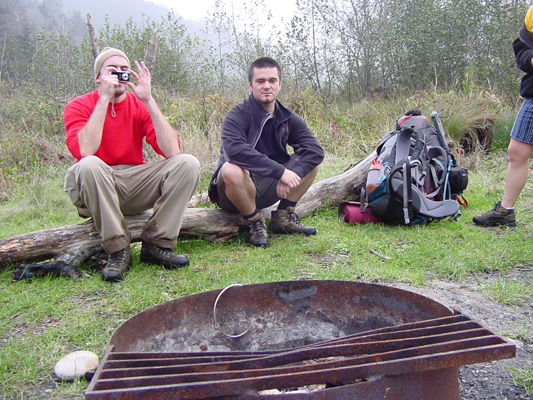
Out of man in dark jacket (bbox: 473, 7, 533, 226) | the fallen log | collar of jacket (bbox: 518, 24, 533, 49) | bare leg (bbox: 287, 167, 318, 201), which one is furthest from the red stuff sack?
collar of jacket (bbox: 518, 24, 533, 49)

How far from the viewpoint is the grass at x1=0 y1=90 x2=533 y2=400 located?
87.8 inches

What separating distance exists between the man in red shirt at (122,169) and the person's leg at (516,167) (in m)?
2.61

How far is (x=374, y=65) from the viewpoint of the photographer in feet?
35.7

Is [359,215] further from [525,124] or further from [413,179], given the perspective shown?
[525,124]

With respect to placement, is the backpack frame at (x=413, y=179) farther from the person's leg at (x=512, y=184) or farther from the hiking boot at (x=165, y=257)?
the hiking boot at (x=165, y=257)

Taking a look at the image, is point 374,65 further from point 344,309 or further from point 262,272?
point 344,309

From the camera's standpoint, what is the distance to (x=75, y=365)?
1.94 meters

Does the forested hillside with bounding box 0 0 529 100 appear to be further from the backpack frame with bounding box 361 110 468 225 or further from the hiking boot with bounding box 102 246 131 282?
the hiking boot with bounding box 102 246 131 282

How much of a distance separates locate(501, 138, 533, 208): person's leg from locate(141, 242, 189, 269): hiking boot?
9.22 feet

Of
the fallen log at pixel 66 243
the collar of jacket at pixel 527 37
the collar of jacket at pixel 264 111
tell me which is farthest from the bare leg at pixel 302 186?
the collar of jacket at pixel 527 37

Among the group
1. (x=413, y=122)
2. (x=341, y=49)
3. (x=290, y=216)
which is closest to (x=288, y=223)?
(x=290, y=216)

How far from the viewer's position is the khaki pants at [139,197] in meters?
3.04

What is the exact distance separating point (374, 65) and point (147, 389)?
1091 cm

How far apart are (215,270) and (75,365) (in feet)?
4.59
